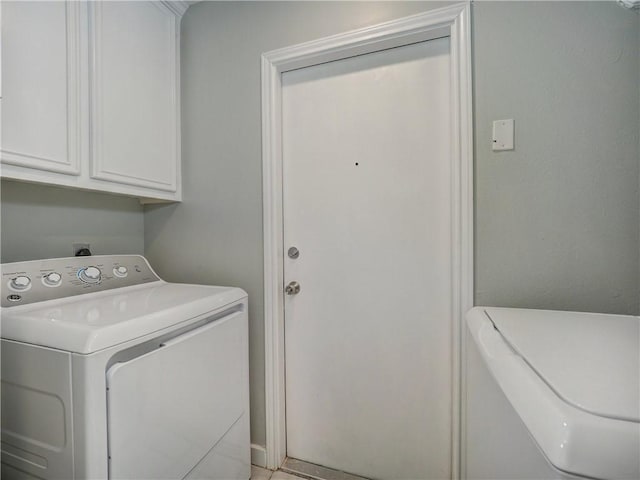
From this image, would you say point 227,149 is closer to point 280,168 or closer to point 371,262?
point 280,168

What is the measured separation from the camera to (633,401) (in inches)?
15.6

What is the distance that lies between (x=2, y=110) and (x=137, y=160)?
1.52ft

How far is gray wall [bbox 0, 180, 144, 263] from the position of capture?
3.65ft

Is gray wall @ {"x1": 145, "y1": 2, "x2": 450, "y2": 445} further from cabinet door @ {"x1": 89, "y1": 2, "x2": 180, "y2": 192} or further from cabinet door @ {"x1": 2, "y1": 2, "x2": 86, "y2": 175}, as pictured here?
cabinet door @ {"x1": 2, "y1": 2, "x2": 86, "y2": 175}

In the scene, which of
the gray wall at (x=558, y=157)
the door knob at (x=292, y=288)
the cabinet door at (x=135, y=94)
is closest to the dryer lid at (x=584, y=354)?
the gray wall at (x=558, y=157)

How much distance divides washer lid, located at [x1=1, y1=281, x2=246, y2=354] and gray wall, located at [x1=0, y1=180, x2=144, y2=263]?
1.16 ft

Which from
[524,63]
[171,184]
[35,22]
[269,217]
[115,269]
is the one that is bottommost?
[115,269]

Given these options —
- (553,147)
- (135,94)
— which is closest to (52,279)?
(135,94)

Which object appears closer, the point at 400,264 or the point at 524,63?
the point at 524,63

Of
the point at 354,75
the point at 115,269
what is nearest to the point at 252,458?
the point at 115,269

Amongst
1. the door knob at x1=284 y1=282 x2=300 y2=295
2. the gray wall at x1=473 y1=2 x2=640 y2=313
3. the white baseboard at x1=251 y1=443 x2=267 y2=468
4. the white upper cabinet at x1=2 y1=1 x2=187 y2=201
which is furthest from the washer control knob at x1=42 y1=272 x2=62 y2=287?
the gray wall at x1=473 y1=2 x2=640 y2=313

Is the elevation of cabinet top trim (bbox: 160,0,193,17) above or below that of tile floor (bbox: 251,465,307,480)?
above

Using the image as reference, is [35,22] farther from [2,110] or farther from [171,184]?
[171,184]

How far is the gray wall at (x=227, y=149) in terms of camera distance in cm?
142
